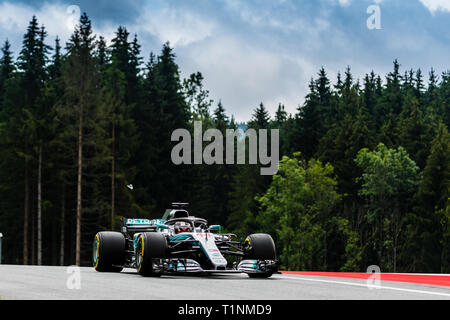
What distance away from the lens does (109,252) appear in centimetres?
1947

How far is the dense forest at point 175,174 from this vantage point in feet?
Result: 197

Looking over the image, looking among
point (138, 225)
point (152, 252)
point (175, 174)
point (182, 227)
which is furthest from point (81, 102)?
point (152, 252)

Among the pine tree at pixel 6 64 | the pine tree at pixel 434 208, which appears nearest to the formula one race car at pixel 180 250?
the pine tree at pixel 434 208

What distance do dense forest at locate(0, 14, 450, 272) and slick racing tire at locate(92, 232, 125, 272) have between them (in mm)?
33364

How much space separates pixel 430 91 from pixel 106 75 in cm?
7687

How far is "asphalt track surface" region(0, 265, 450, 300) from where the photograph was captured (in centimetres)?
1225

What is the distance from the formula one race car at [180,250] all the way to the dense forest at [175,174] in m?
33.5

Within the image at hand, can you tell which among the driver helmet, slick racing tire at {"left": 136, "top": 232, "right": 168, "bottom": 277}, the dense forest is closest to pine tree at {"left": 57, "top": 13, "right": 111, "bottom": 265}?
the dense forest

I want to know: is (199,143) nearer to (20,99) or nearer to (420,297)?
(20,99)

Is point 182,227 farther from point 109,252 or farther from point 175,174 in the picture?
point 175,174

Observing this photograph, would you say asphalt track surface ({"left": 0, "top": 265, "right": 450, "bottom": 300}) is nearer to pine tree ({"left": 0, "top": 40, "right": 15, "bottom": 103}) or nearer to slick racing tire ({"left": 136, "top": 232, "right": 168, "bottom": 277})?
slick racing tire ({"left": 136, "top": 232, "right": 168, "bottom": 277})

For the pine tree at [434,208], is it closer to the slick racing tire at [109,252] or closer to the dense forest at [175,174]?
the dense forest at [175,174]

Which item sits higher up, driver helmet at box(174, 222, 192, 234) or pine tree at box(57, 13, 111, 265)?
pine tree at box(57, 13, 111, 265)
